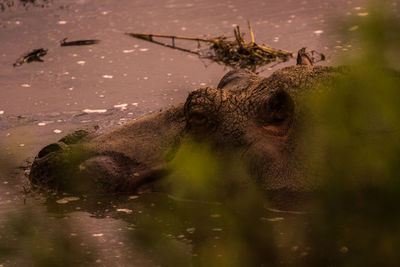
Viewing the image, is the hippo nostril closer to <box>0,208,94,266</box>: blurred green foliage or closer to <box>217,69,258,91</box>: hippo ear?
<box>217,69,258,91</box>: hippo ear

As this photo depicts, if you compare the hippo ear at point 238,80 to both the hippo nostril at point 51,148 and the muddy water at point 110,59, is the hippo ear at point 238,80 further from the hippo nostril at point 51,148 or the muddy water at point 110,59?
the hippo nostril at point 51,148

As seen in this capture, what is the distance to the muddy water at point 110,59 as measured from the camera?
19.5ft

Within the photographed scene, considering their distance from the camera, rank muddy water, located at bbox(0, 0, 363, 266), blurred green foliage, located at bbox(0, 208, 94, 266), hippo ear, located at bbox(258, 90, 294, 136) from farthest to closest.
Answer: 1. muddy water, located at bbox(0, 0, 363, 266)
2. hippo ear, located at bbox(258, 90, 294, 136)
3. blurred green foliage, located at bbox(0, 208, 94, 266)

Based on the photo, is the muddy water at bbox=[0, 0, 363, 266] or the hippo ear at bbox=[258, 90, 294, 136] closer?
the hippo ear at bbox=[258, 90, 294, 136]

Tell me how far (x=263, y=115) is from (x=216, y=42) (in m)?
5.12

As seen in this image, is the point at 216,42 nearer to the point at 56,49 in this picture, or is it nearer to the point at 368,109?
the point at 56,49

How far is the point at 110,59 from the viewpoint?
803 cm

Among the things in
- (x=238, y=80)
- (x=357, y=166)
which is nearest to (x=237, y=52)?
(x=238, y=80)

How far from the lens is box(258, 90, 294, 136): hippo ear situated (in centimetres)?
284

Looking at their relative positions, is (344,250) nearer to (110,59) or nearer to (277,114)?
(277,114)

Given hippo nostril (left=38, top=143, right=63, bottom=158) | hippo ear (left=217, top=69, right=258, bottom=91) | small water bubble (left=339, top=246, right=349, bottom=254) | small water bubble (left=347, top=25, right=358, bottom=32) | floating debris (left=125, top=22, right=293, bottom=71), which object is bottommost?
floating debris (left=125, top=22, right=293, bottom=71)

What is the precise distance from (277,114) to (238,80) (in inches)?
34.9

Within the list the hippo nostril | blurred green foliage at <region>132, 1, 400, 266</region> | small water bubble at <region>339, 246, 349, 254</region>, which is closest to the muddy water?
the hippo nostril

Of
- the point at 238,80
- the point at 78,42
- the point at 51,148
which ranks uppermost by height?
the point at 238,80
